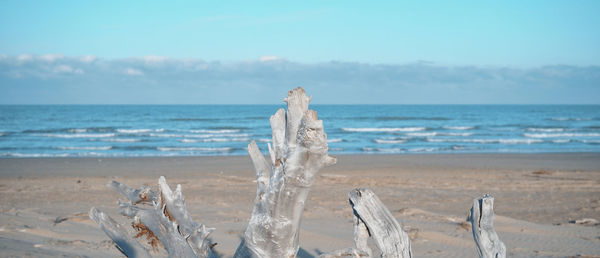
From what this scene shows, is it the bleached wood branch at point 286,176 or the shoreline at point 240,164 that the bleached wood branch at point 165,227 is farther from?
the shoreline at point 240,164

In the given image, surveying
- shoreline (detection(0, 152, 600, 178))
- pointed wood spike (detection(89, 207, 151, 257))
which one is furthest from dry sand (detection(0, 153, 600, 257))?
pointed wood spike (detection(89, 207, 151, 257))

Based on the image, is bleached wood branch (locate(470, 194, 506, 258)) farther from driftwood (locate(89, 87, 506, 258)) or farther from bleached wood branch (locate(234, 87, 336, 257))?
bleached wood branch (locate(234, 87, 336, 257))

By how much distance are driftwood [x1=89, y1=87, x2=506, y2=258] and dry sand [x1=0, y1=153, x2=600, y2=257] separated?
2.08 metres

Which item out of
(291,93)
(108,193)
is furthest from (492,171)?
(291,93)

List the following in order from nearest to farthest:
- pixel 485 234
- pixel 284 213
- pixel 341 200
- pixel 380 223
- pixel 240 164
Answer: pixel 284 213, pixel 380 223, pixel 485 234, pixel 341 200, pixel 240 164

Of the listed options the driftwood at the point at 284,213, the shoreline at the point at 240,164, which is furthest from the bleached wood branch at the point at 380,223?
the shoreline at the point at 240,164

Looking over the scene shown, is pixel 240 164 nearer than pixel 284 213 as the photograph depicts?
No

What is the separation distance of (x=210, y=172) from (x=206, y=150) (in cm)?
996

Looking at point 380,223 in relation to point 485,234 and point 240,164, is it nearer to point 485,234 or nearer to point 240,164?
point 485,234

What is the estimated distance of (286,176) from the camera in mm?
Answer: 3158

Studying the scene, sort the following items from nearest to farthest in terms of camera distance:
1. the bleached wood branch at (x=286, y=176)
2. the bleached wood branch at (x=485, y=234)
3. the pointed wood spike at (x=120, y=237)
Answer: the bleached wood branch at (x=286, y=176) < the bleached wood branch at (x=485, y=234) < the pointed wood spike at (x=120, y=237)

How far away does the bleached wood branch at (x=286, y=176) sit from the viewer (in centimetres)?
301

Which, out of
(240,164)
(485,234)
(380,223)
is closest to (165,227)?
(380,223)

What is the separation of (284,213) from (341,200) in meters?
6.69
